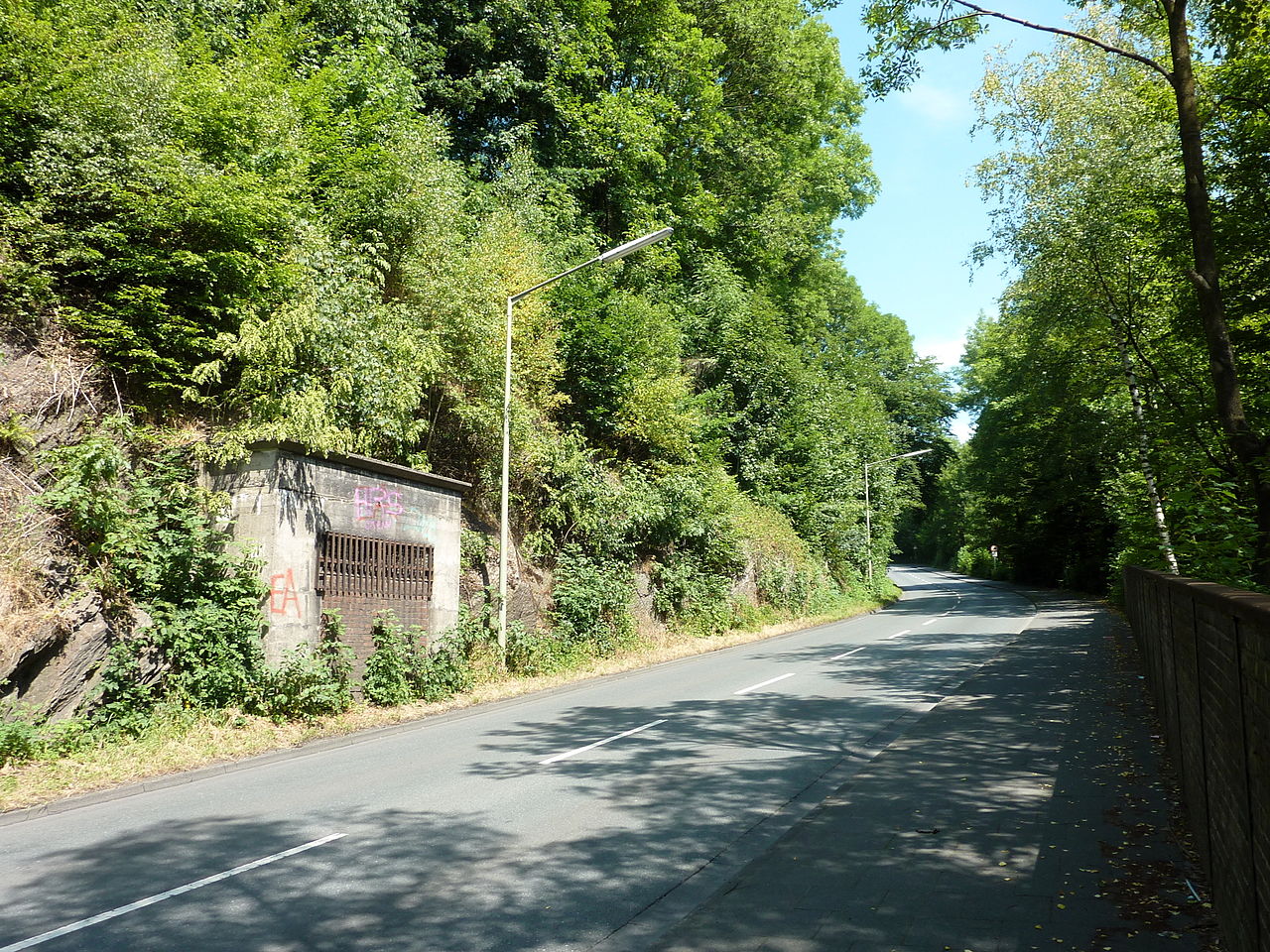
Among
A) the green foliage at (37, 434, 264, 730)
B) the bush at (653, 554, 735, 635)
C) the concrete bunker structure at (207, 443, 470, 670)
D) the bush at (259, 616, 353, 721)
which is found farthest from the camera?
the bush at (653, 554, 735, 635)

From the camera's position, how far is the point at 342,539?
492 inches

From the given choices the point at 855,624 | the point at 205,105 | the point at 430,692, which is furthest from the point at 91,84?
the point at 855,624

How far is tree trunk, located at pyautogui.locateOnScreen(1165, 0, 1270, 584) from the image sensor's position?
941cm

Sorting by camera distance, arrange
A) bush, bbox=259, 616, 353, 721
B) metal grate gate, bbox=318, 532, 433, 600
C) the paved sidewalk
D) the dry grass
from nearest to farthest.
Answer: the paved sidewalk → the dry grass → bush, bbox=259, 616, 353, 721 → metal grate gate, bbox=318, 532, 433, 600

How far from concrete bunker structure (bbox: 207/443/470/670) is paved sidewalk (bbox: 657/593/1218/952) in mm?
7570

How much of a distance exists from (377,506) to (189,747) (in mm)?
4749

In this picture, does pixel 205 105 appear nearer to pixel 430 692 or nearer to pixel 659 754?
pixel 430 692

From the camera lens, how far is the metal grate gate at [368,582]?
40.1 ft

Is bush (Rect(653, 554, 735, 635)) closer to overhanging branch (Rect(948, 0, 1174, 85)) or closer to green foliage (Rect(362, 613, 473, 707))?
green foliage (Rect(362, 613, 473, 707))

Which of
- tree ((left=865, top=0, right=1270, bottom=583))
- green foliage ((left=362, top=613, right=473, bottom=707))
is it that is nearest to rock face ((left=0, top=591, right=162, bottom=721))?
green foliage ((left=362, top=613, right=473, bottom=707))

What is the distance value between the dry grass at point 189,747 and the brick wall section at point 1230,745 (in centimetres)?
870

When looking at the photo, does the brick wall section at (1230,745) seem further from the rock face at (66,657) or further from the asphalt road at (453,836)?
the rock face at (66,657)

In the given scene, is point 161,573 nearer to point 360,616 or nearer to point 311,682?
point 311,682

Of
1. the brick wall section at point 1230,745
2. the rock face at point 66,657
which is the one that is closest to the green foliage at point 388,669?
the rock face at point 66,657
